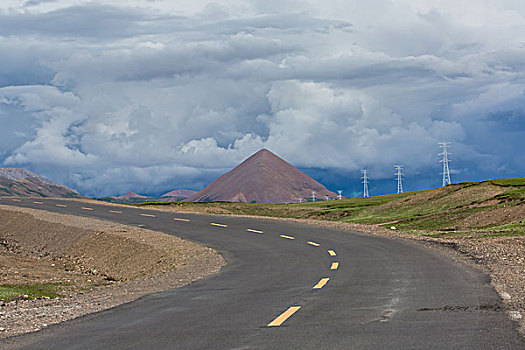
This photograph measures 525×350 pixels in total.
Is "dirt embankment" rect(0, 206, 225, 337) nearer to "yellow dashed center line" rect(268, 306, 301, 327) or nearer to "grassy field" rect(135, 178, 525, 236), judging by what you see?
"yellow dashed center line" rect(268, 306, 301, 327)

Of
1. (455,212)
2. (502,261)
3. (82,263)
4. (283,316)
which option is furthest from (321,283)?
(455,212)

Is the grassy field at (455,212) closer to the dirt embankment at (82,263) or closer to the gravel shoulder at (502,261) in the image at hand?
the gravel shoulder at (502,261)

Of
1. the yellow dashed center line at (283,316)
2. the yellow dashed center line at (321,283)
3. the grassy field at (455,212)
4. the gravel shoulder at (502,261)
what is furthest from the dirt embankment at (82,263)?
the grassy field at (455,212)

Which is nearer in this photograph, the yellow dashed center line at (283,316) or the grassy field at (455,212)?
the yellow dashed center line at (283,316)

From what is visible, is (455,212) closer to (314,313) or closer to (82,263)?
(82,263)

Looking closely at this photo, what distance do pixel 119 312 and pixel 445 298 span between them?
251 inches

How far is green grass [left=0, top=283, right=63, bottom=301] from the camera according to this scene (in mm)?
14758

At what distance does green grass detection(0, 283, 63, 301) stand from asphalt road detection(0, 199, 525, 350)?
3.78 m

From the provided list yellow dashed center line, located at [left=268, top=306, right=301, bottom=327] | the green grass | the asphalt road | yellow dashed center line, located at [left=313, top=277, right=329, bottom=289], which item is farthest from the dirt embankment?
yellow dashed center line, located at [left=268, top=306, right=301, bottom=327]

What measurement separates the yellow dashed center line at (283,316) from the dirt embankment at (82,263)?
12.5 ft

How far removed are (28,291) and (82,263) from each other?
12.4m

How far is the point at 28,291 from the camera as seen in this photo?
52.4 ft

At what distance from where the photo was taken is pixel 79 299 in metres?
13.8

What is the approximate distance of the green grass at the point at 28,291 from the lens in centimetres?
1476
